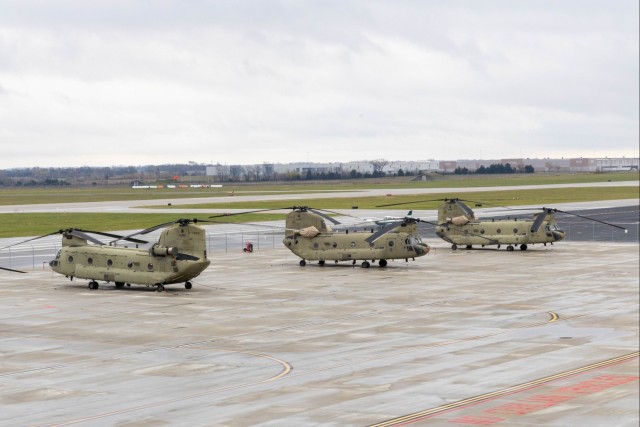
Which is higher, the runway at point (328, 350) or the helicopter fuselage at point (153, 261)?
the helicopter fuselage at point (153, 261)

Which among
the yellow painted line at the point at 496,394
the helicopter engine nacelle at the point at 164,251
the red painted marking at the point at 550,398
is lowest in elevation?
the yellow painted line at the point at 496,394

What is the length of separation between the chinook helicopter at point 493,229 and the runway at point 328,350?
19526mm

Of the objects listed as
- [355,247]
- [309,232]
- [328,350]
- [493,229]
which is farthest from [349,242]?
[328,350]

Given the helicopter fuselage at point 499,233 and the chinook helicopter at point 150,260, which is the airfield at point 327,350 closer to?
the chinook helicopter at point 150,260

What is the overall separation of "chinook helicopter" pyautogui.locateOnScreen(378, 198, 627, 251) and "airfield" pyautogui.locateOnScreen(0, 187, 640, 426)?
19.3 meters

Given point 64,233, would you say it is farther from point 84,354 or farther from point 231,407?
point 231,407

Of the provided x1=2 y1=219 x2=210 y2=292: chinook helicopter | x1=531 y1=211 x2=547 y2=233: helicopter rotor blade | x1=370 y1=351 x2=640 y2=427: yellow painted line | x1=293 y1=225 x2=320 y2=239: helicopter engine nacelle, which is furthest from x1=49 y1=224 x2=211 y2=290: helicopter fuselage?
x1=531 y1=211 x2=547 y2=233: helicopter rotor blade

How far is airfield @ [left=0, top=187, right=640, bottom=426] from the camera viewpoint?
122ft

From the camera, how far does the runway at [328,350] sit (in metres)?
37.2

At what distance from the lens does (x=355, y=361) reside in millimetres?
46906

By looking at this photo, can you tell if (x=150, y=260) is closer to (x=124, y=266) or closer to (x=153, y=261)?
(x=153, y=261)

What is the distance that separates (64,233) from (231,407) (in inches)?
1740

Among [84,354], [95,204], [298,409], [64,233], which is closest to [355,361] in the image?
[298,409]

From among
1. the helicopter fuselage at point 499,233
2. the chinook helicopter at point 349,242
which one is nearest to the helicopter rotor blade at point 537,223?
the helicopter fuselage at point 499,233
